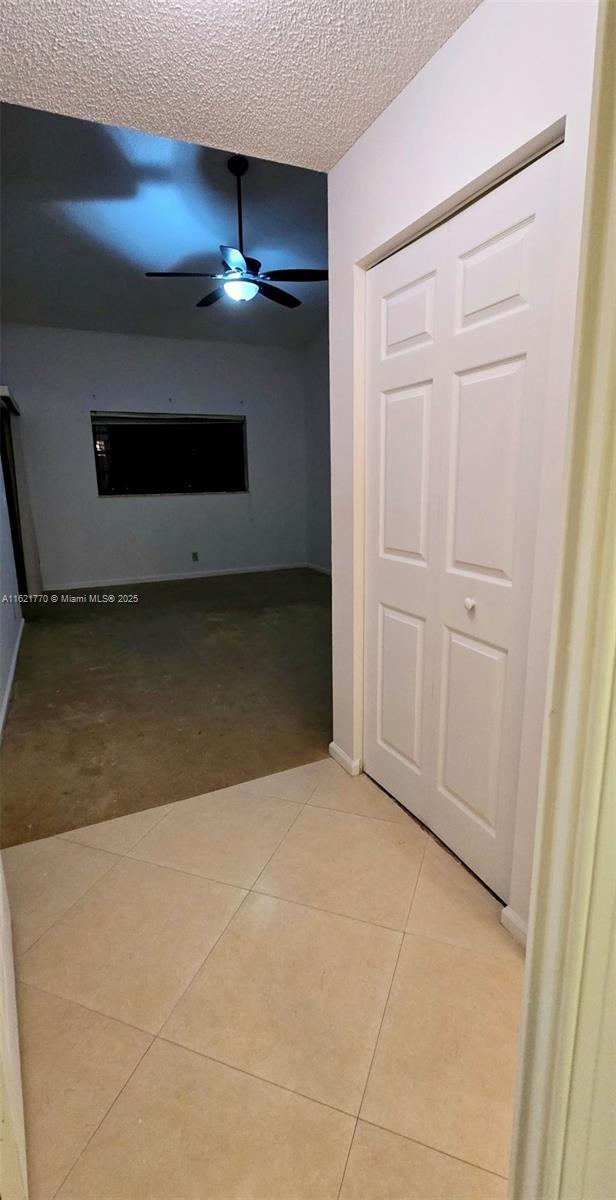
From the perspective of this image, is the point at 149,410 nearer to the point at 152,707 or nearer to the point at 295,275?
the point at 295,275

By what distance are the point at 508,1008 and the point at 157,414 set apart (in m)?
6.24

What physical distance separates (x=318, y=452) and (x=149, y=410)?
2.06 m

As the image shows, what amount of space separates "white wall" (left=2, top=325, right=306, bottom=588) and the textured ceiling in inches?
14.0

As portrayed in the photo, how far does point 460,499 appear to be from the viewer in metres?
1.57

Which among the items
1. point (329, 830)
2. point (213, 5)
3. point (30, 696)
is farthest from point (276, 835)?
point (213, 5)

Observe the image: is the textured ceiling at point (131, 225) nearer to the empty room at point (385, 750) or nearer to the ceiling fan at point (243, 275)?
the empty room at point (385, 750)

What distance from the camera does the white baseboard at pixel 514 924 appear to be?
56.3 inches

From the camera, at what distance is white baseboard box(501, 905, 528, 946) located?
4.69 ft

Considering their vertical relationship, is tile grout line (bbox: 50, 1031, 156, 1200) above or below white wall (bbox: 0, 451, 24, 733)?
below

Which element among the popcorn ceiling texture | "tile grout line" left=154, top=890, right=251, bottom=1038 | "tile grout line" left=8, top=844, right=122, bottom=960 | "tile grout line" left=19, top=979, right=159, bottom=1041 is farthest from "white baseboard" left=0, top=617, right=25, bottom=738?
the popcorn ceiling texture

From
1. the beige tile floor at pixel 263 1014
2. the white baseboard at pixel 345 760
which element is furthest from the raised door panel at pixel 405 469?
the beige tile floor at pixel 263 1014

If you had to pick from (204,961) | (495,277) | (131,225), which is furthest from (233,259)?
(204,961)

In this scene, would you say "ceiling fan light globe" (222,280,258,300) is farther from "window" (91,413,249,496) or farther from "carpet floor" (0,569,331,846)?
"window" (91,413,249,496)

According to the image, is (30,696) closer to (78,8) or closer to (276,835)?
(276,835)
